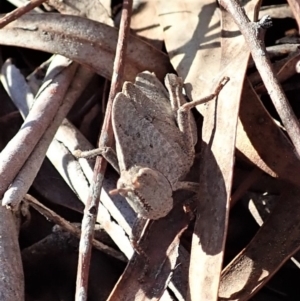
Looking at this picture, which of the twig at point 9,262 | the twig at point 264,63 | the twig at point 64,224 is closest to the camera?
the twig at point 264,63

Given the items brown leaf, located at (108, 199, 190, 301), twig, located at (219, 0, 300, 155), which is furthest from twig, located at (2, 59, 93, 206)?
twig, located at (219, 0, 300, 155)

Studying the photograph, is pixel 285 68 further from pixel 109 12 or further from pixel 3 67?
pixel 3 67

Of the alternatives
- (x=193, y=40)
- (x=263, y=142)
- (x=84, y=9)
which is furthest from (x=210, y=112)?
(x=84, y=9)

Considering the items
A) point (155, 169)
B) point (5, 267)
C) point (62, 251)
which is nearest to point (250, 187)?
point (155, 169)

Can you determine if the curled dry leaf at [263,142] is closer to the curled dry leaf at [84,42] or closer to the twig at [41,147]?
the curled dry leaf at [84,42]

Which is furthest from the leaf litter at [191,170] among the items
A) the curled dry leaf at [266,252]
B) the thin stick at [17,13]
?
the thin stick at [17,13]

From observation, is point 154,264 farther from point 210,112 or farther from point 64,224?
point 210,112

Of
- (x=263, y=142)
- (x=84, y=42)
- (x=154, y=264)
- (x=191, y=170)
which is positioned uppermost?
(x=84, y=42)
